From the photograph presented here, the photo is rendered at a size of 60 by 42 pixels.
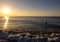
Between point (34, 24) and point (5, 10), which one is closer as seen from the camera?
point (5, 10)

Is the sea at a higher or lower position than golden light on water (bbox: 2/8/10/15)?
lower

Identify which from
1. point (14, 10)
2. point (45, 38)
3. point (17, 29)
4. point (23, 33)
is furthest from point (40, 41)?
point (14, 10)

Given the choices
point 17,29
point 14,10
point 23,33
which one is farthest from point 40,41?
point 14,10

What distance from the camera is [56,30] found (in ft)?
7.22

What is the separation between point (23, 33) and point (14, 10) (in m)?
0.40

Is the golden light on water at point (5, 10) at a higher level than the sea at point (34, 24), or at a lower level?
higher

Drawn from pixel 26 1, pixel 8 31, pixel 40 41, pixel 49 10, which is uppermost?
pixel 26 1

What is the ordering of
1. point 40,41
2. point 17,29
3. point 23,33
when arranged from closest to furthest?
point 40,41 < point 23,33 < point 17,29

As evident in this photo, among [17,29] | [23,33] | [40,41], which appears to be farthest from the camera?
[17,29]

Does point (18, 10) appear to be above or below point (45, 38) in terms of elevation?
above

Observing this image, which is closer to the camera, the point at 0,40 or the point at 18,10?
the point at 0,40

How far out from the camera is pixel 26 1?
7.25 ft

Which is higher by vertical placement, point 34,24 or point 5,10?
point 5,10

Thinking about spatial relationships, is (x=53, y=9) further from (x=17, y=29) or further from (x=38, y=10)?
(x=17, y=29)
